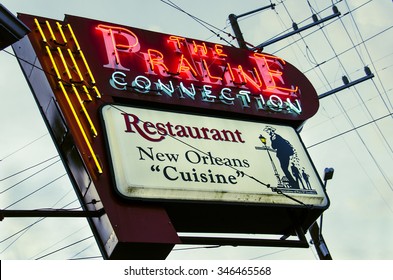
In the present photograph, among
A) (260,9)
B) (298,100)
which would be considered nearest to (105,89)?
(298,100)

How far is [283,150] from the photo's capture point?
44.1 ft

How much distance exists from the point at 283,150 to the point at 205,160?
1995 mm

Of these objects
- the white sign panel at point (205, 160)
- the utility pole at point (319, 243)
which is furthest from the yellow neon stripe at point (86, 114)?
the utility pole at point (319, 243)

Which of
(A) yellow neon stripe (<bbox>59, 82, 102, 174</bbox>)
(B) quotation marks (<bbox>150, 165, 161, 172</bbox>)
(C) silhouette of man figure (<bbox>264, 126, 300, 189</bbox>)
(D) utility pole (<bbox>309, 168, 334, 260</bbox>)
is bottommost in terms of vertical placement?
(D) utility pole (<bbox>309, 168, 334, 260</bbox>)

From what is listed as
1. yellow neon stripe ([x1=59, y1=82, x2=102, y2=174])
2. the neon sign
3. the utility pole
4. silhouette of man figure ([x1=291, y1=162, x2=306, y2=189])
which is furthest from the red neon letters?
the utility pole

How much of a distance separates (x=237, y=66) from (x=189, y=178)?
398 centimetres

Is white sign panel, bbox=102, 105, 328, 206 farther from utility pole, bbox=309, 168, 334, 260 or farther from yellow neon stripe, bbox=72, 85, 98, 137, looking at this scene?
utility pole, bbox=309, 168, 334, 260

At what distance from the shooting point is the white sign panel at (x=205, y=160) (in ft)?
37.3

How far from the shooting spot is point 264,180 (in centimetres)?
1258

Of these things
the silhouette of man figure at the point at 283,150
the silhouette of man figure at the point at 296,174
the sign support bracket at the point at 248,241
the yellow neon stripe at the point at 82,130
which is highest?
the yellow neon stripe at the point at 82,130

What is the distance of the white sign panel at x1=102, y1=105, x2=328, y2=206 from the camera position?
37.3 feet

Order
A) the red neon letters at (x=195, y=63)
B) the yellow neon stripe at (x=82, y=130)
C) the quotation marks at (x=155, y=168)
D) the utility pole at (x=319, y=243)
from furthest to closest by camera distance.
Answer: the utility pole at (x=319, y=243), the red neon letters at (x=195, y=63), the quotation marks at (x=155, y=168), the yellow neon stripe at (x=82, y=130)

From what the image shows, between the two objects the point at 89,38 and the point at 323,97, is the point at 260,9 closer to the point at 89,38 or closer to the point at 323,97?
the point at 323,97

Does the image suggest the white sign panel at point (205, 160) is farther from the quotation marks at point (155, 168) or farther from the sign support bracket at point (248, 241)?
the sign support bracket at point (248, 241)
